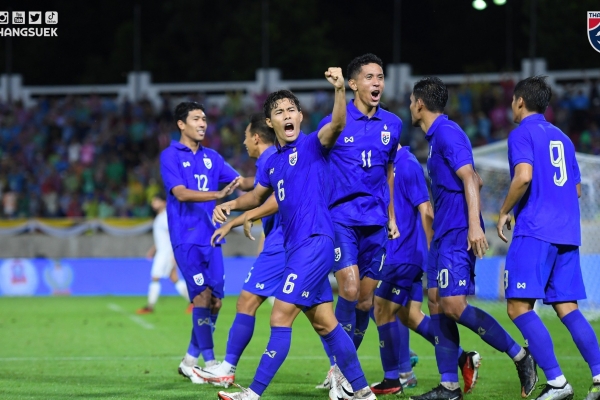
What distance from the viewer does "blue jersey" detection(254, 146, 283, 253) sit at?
774 centimetres

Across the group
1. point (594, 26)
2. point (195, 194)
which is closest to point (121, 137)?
point (195, 194)

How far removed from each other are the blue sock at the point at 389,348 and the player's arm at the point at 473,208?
49.2 inches

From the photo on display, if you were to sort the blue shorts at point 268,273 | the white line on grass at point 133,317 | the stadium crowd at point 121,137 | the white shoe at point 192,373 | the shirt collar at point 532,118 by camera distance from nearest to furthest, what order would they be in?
the shirt collar at point 532,118, the blue shorts at point 268,273, the white shoe at point 192,373, the white line on grass at point 133,317, the stadium crowd at point 121,137

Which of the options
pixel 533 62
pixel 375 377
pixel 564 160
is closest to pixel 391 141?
pixel 564 160

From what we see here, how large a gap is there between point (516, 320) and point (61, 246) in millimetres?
18429

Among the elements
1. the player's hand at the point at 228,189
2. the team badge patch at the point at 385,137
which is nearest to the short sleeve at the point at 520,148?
the team badge patch at the point at 385,137

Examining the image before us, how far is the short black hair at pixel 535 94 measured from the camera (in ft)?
22.5

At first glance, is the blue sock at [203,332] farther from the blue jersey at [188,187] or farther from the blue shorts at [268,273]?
the blue shorts at [268,273]

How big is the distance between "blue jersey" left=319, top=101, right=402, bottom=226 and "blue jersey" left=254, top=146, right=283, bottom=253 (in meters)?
0.78

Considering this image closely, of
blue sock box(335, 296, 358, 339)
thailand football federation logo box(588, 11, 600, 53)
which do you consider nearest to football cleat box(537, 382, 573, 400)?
blue sock box(335, 296, 358, 339)

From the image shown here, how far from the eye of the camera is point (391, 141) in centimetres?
725

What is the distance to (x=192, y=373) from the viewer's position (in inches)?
324

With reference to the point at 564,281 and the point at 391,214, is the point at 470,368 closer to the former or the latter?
the point at 564,281

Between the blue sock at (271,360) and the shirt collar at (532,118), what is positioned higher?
the shirt collar at (532,118)
